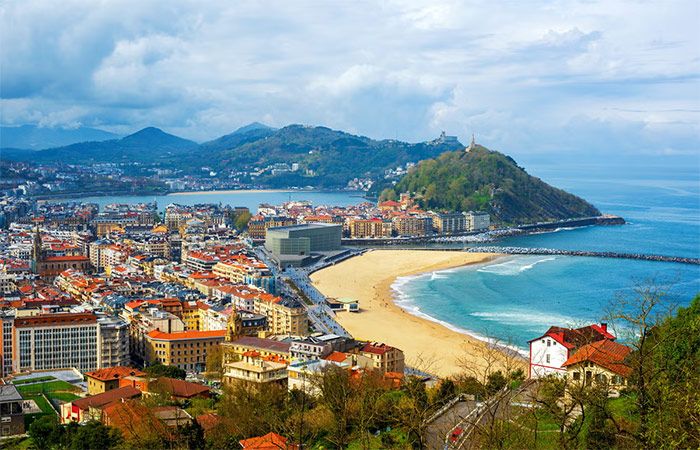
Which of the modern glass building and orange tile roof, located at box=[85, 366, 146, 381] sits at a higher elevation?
the modern glass building

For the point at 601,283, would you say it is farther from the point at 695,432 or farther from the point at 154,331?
the point at 695,432

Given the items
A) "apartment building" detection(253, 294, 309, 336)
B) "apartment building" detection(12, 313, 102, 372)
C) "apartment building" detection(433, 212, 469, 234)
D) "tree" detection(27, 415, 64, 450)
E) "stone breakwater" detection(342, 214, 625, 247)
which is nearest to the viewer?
"tree" detection(27, 415, 64, 450)

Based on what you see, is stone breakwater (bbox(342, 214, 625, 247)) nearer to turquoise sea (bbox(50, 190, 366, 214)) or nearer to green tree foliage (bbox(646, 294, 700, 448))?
turquoise sea (bbox(50, 190, 366, 214))

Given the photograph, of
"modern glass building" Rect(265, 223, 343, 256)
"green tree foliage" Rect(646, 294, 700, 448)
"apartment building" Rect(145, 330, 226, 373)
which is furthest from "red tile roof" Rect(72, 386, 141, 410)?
"modern glass building" Rect(265, 223, 343, 256)

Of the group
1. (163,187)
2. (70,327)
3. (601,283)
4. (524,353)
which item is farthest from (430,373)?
(163,187)

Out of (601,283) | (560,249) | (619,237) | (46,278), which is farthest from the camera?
(619,237)

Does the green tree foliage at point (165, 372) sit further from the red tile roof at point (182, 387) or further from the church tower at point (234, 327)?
the church tower at point (234, 327)
